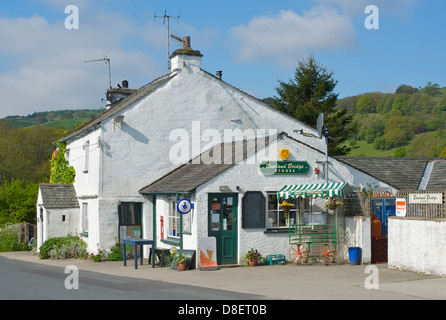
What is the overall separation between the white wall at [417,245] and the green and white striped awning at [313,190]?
6.51 feet

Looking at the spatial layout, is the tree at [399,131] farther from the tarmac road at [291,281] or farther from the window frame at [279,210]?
the tarmac road at [291,281]

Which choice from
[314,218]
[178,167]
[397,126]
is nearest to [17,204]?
[178,167]

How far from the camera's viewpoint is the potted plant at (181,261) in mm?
18062

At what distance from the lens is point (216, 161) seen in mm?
21172

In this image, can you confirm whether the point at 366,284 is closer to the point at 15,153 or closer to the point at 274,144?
the point at 274,144

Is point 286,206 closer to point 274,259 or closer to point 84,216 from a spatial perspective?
point 274,259

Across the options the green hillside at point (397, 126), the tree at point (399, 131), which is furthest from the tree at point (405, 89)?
the tree at point (399, 131)

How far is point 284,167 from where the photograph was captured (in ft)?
63.8

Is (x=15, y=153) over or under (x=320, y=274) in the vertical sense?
over

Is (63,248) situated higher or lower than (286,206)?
lower

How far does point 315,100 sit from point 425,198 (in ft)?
94.8
